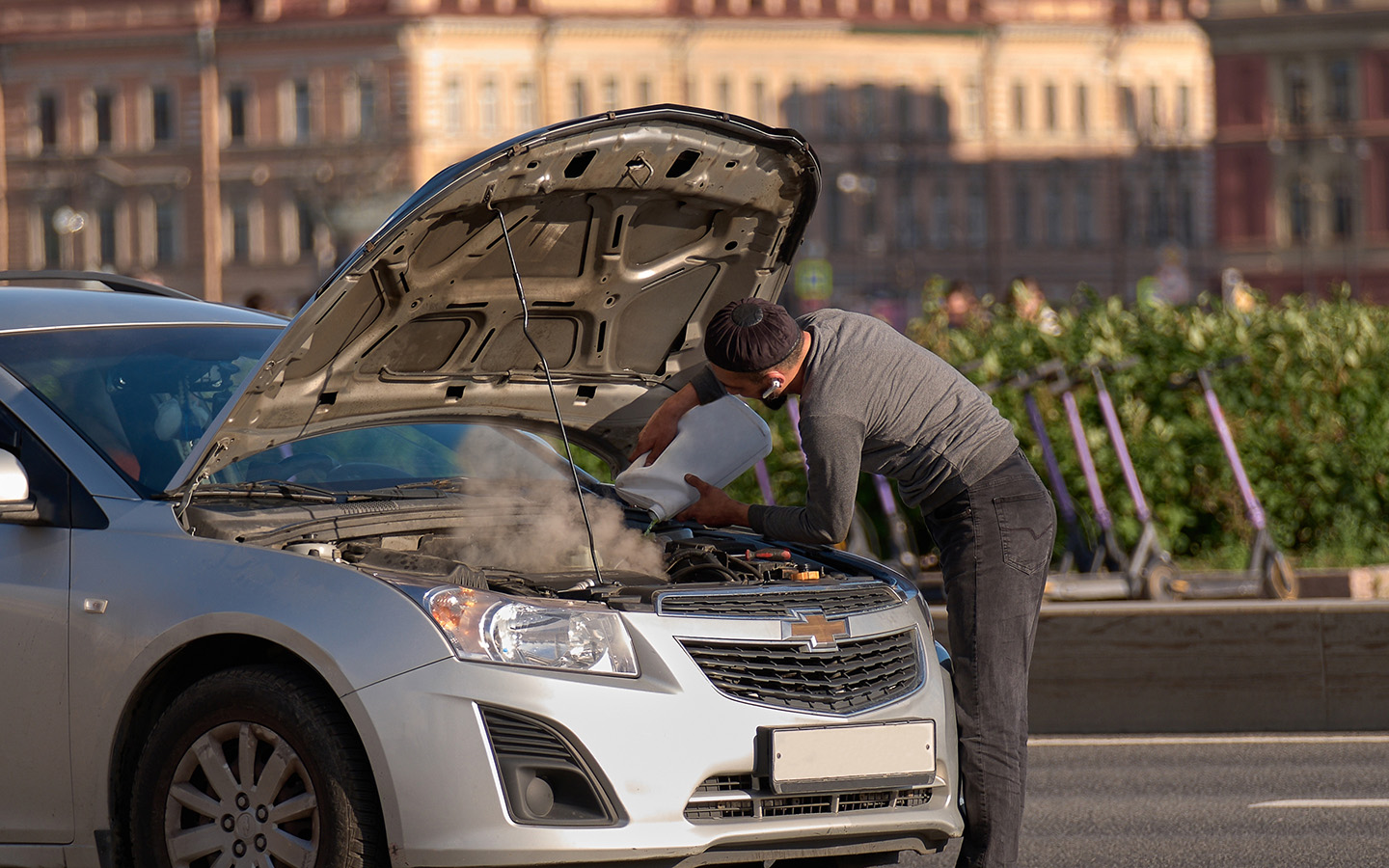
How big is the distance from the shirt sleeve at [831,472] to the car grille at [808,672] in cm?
37

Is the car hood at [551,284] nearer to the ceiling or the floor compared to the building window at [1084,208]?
nearer to the floor

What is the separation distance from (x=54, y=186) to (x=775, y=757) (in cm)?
8535

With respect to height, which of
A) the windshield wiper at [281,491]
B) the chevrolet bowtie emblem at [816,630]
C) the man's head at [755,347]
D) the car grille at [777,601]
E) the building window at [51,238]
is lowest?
the chevrolet bowtie emblem at [816,630]

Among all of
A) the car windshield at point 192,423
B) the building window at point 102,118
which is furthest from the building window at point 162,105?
the car windshield at point 192,423

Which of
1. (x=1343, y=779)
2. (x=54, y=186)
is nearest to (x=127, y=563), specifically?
(x=1343, y=779)

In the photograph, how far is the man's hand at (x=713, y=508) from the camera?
5527 mm

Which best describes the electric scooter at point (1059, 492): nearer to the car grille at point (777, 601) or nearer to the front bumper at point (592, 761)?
the car grille at point (777, 601)

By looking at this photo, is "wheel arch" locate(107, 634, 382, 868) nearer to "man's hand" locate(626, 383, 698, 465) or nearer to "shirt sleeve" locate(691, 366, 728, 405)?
"man's hand" locate(626, 383, 698, 465)

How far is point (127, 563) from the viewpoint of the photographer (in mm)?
4762

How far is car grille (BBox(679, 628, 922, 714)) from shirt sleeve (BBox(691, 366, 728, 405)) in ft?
3.78

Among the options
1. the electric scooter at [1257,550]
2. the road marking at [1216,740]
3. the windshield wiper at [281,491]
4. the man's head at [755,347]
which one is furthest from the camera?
the electric scooter at [1257,550]

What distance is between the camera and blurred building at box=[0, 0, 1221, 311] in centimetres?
8762

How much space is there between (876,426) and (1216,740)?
12.7 ft

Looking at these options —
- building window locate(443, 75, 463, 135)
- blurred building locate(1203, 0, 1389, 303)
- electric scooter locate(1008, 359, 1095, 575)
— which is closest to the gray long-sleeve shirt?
electric scooter locate(1008, 359, 1095, 575)
